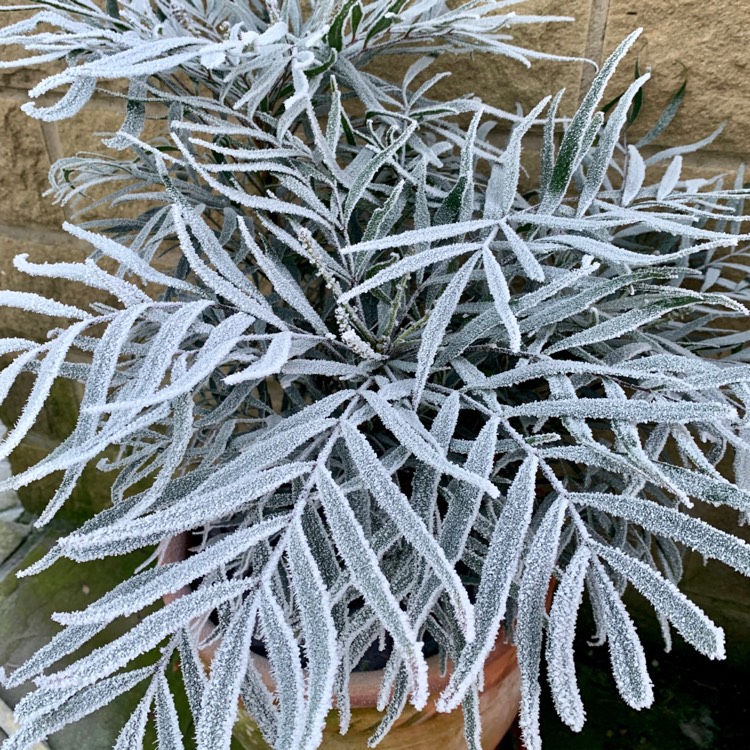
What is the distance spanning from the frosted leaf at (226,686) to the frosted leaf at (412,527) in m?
0.08

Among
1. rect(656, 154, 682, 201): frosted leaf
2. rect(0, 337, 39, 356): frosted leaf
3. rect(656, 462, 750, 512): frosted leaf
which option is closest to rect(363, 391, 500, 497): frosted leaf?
rect(656, 462, 750, 512): frosted leaf

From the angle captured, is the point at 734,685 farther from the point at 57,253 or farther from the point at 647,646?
the point at 57,253

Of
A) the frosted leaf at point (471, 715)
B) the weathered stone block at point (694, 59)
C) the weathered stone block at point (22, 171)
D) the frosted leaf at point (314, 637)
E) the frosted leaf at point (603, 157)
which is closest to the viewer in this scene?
the frosted leaf at point (314, 637)

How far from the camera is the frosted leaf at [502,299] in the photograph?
0.38 m

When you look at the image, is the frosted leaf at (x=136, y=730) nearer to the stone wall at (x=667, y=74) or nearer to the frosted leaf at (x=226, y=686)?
the frosted leaf at (x=226, y=686)

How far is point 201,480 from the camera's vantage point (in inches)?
18.2

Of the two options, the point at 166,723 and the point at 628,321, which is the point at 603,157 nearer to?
the point at 628,321

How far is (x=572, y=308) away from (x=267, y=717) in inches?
12.6

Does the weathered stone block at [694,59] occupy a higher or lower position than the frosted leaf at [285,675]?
higher

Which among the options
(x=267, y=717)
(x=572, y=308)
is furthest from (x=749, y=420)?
(x=267, y=717)

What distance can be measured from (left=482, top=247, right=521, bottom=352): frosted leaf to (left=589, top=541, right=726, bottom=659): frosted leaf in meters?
0.12

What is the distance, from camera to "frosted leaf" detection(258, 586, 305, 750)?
29 cm

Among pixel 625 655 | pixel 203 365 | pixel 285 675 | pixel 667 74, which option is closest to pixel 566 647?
pixel 625 655

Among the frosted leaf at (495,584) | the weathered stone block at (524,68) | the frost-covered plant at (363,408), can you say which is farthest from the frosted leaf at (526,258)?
the weathered stone block at (524,68)
